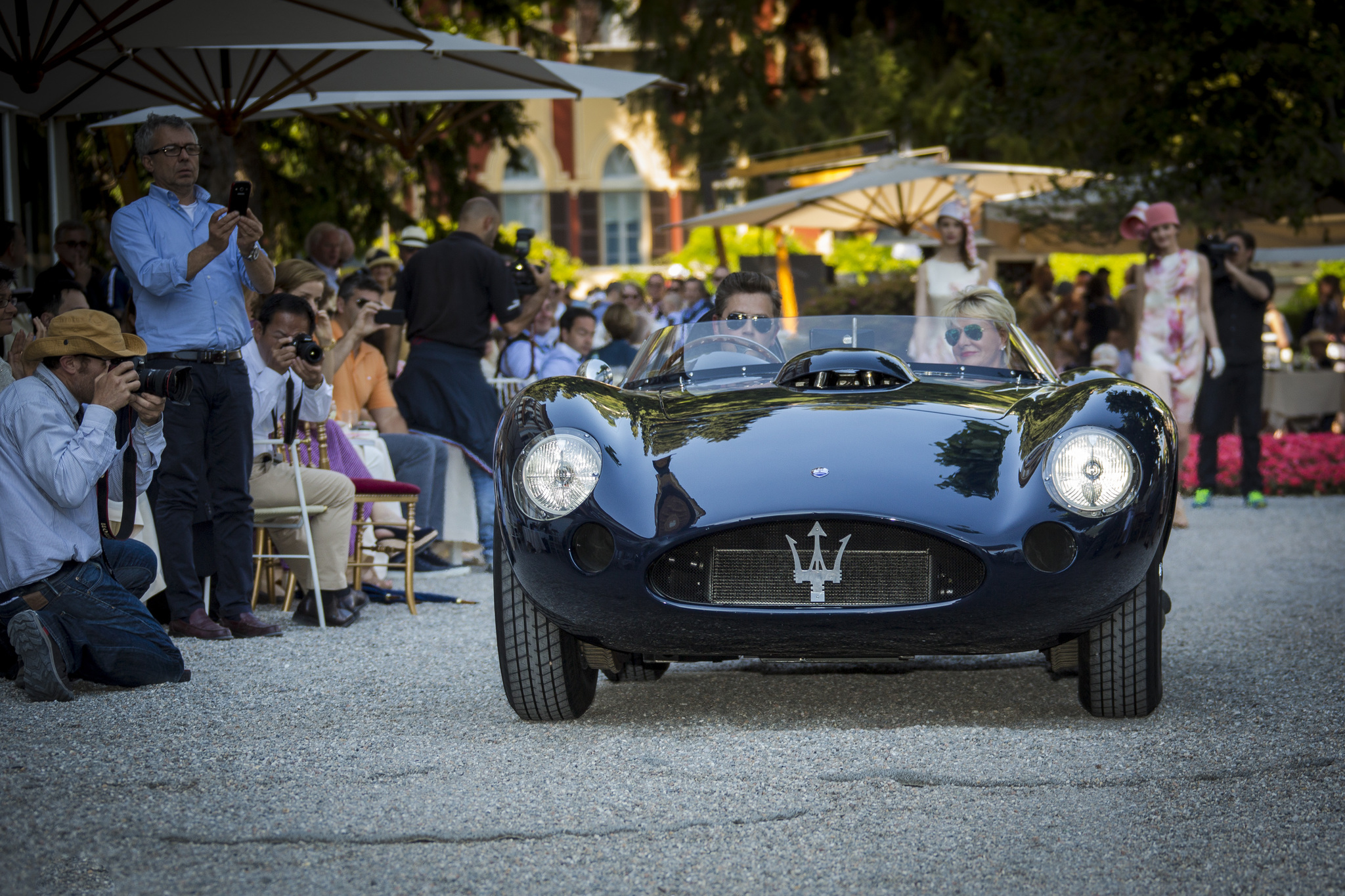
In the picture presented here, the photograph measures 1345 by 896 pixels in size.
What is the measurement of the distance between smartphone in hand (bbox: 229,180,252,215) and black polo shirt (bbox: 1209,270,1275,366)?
789 centimetres

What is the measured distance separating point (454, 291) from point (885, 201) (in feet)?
30.4

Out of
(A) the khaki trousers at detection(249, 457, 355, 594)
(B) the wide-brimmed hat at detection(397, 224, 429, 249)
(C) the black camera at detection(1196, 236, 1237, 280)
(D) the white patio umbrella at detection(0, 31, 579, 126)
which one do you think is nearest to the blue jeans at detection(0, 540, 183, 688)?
(A) the khaki trousers at detection(249, 457, 355, 594)

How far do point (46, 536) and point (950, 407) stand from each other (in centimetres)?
281

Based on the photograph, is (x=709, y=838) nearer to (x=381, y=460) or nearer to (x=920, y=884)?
(x=920, y=884)

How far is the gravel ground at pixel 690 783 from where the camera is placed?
119 inches

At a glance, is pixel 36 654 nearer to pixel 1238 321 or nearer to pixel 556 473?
pixel 556 473

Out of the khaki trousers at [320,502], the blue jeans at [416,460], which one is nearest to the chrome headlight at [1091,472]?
the khaki trousers at [320,502]

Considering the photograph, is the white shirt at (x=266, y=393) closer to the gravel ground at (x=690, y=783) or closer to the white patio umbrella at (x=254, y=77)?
the gravel ground at (x=690, y=783)

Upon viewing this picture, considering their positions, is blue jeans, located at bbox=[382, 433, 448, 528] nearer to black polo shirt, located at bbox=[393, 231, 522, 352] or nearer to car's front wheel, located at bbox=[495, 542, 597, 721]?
black polo shirt, located at bbox=[393, 231, 522, 352]

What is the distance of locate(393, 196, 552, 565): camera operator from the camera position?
8625 mm

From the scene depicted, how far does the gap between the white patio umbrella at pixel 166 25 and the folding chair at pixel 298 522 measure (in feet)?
6.22

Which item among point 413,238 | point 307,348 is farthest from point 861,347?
point 413,238

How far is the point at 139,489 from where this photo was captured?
18.6 ft

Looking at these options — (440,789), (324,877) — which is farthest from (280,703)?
(324,877)
